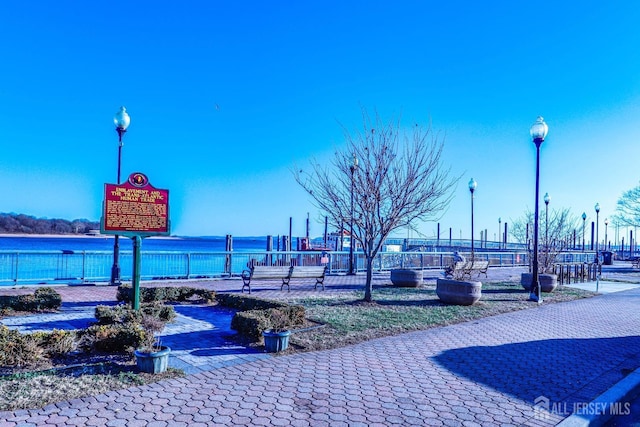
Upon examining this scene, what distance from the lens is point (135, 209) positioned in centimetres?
931

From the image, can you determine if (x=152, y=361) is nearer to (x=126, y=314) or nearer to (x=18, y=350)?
(x=18, y=350)

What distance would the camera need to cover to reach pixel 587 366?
21.4ft

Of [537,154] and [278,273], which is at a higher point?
[537,154]

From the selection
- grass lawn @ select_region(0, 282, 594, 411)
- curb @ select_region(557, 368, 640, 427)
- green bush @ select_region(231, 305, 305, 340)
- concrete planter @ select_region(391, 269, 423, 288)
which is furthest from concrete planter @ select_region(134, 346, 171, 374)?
concrete planter @ select_region(391, 269, 423, 288)

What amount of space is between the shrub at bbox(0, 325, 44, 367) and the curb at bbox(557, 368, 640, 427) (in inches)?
239

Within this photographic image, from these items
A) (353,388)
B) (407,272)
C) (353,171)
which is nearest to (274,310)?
(353,388)

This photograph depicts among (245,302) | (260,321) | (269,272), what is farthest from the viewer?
(269,272)

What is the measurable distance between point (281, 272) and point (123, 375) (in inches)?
339

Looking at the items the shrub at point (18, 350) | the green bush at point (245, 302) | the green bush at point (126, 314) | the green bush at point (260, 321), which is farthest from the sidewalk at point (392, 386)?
the shrub at point (18, 350)

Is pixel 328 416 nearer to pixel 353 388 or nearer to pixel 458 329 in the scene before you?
pixel 353 388

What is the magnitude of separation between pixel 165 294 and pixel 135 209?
2.99 metres

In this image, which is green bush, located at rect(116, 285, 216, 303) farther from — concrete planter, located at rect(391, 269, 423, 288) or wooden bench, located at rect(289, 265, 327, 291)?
concrete planter, located at rect(391, 269, 423, 288)

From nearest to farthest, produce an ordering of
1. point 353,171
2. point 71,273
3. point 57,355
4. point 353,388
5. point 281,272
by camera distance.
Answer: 1. point 353,388
2. point 57,355
3. point 353,171
4. point 281,272
5. point 71,273

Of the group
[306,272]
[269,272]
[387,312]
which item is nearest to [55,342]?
[387,312]
